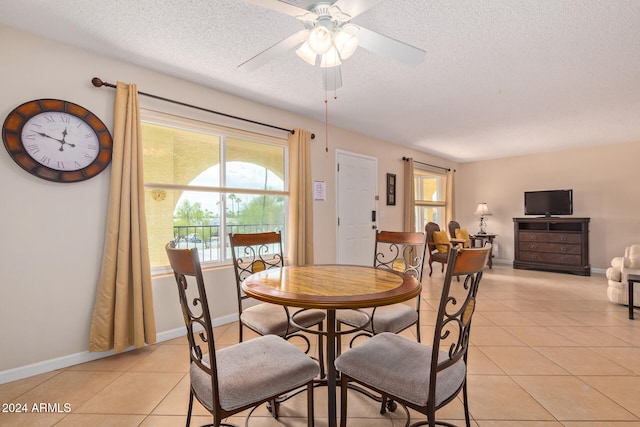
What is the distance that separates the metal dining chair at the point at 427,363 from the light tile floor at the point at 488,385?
522 millimetres

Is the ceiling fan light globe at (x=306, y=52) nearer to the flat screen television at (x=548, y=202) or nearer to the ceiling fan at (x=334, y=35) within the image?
the ceiling fan at (x=334, y=35)

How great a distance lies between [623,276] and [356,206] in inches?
129

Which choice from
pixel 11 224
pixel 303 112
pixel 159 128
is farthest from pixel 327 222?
pixel 11 224

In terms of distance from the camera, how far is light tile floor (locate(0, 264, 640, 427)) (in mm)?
1665

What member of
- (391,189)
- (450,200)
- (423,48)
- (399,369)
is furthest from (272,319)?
(450,200)

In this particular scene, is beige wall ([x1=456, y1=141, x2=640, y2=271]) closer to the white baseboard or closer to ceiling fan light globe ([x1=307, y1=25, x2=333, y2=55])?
ceiling fan light globe ([x1=307, y1=25, x2=333, y2=55])

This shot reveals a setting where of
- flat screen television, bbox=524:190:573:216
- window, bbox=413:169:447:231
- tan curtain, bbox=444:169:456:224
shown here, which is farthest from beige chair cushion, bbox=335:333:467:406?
flat screen television, bbox=524:190:573:216

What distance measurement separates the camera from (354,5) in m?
1.39

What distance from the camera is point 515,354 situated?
7.93 feet

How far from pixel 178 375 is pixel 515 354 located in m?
2.59

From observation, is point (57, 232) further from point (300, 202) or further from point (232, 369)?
point (300, 202)

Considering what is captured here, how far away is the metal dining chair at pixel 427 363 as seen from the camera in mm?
1153

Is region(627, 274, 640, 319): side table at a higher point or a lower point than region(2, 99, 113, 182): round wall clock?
lower

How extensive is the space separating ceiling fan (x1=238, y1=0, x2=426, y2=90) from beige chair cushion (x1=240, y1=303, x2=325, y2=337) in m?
1.57
